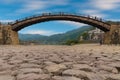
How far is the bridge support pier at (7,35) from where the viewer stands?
4919cm

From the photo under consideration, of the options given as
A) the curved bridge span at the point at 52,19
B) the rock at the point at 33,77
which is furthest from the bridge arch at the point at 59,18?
the rock at the point at 33,77

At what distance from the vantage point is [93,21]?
160ft

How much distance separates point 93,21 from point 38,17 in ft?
31.7

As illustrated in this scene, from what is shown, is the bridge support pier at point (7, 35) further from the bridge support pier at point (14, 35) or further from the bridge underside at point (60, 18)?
the bridge underside at point (60, 18)

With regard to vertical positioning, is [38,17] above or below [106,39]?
above

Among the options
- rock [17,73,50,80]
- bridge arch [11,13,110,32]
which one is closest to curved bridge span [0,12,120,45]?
bridge arch [11,13,110,32]

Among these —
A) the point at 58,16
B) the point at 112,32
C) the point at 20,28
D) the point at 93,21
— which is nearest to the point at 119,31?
the point at 112,32

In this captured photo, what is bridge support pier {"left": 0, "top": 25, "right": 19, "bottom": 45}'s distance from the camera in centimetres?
4919

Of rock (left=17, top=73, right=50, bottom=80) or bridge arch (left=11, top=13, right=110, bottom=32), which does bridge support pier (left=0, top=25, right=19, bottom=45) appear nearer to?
bridge arch (left=11, top=13, right=110, bottom=32)

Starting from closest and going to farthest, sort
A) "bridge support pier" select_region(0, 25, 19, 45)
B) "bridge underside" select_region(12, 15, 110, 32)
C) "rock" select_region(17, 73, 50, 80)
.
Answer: "rock" select_region(17, 73, 50, 80) < "bridge underside" select_region(12, 15, 110, 32) < "bridge support pier" select_region(0, 25, 19, 45)

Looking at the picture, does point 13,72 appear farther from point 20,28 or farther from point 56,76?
point 20,28

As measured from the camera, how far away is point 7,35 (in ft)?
162

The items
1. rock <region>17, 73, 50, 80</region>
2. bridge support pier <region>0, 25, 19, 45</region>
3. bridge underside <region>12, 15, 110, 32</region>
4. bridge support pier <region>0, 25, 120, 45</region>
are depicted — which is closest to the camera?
rock <region>17, 73, 50, 80</region>

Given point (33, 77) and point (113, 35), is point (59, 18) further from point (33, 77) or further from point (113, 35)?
point (33, 77)
